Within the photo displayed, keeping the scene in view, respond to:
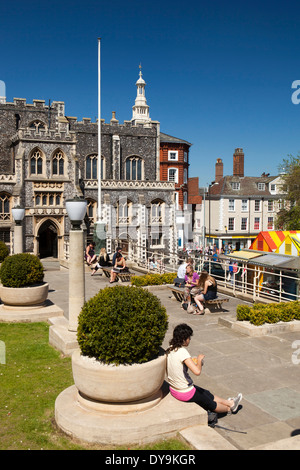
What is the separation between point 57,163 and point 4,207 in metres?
5.75

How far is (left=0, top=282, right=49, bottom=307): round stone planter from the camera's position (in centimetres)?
1189

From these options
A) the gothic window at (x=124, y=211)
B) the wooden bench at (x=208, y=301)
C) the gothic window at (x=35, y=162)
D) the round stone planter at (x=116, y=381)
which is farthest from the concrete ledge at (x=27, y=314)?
the gothic window at (x=124, y=211)

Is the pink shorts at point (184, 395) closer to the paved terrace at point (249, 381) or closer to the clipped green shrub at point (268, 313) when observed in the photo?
the paved terrace at point (249, 381)

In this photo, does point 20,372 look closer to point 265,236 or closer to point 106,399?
point 106,399

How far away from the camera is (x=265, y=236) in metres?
21.3

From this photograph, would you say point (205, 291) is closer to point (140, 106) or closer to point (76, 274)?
point (76, 274)

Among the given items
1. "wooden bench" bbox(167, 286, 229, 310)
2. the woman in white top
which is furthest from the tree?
the woman in white top

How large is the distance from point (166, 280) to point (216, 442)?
11.8 meters

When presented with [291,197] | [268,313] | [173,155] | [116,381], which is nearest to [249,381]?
[116,381]

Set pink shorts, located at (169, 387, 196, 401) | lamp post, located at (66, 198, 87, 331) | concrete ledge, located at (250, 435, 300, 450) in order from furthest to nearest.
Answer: lamp post, located at (66, 198, 87, 331)
pink shorts, located at (169, 387, 196, 401)
concrete ledge, located at (250, 435, 300, 450)

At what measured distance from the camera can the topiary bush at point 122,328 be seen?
5687 mm

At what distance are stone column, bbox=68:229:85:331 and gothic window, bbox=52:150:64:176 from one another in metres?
28.6

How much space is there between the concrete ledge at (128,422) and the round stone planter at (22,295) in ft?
20.5

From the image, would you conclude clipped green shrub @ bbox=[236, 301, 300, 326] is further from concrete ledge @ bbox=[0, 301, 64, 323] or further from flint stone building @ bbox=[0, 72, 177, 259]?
flint stone building @ bbox=[0, 72, 177, 259]
